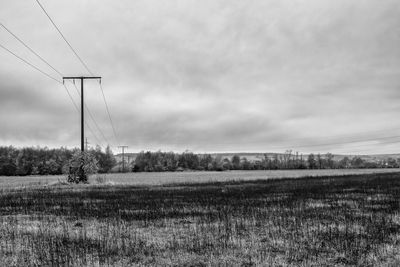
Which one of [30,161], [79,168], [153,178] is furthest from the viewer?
[30,161]

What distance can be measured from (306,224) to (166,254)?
5553 mm

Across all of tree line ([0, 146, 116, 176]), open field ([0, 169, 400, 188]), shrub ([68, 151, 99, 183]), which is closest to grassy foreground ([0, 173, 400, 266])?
shrub ([68, 151, 99, 183])

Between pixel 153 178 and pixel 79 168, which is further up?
pixel 79 168

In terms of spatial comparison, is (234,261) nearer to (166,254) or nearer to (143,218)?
(166,254)

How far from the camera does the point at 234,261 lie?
7543mm

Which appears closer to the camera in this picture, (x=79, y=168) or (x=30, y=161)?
(x=79, y=168)

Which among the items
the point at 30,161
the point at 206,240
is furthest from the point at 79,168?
the point at 30,161

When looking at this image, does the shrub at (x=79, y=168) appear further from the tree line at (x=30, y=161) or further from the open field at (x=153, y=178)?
the tree line at (x=30, y=161)

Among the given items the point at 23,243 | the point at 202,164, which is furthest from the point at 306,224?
the point at 202,164

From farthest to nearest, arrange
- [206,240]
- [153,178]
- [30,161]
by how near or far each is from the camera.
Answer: [30,161], [153,178], [206,240]

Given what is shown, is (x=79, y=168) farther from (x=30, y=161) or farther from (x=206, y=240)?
(x=30, y=161)

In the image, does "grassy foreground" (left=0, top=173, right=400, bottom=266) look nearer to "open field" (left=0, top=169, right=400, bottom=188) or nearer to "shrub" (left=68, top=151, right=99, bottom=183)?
"shrub" (left=68, top=151, right=99, bottom=183)

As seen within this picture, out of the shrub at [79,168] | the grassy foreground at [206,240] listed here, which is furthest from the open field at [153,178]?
the grassy foreground at [206,240]

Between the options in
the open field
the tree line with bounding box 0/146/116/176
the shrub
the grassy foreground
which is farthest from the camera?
the tree line with bounding box 0/146/116/176
